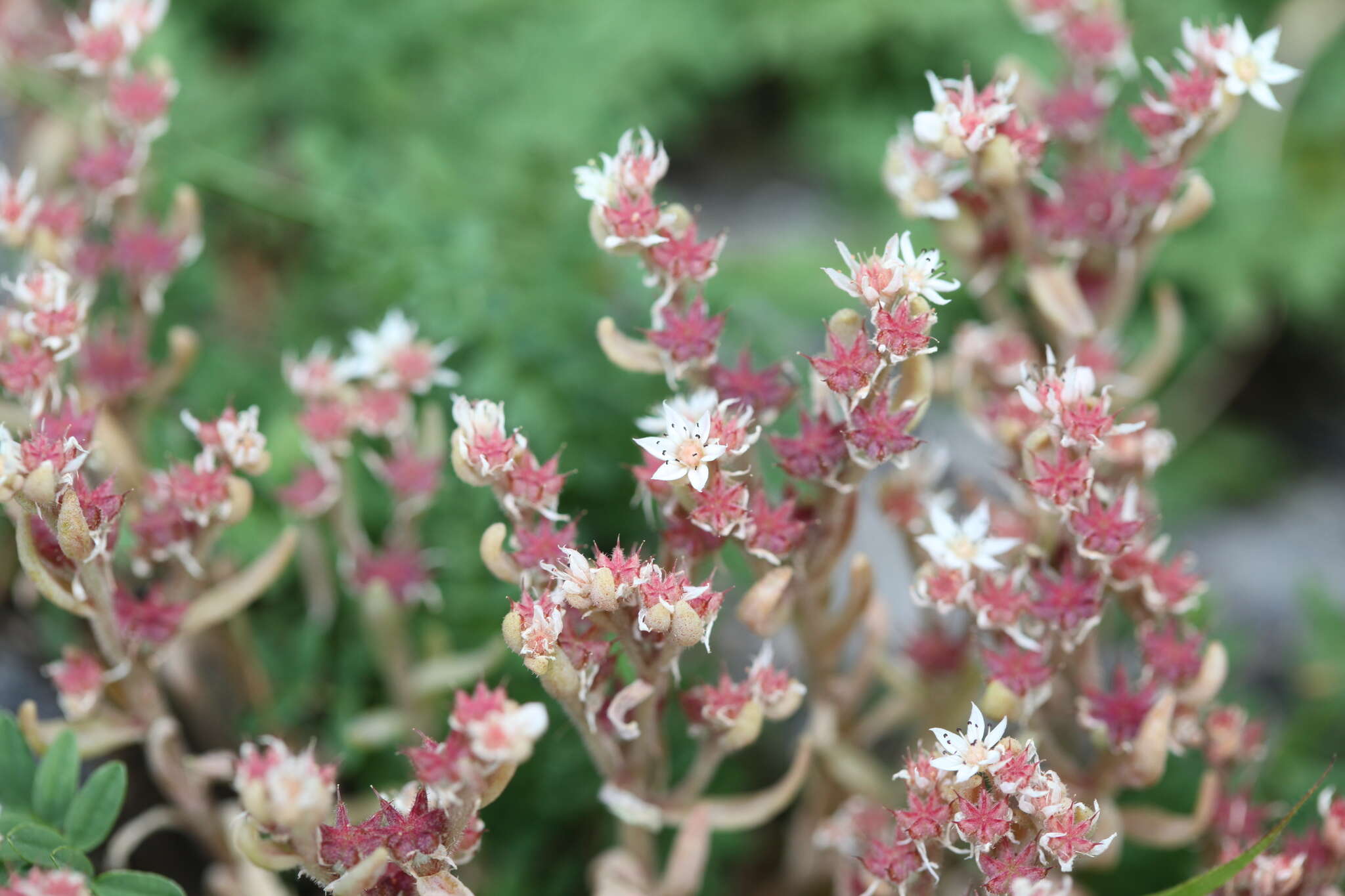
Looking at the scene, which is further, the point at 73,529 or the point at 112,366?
the point at 112,366

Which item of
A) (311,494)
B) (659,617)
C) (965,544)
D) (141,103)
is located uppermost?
(141,103)

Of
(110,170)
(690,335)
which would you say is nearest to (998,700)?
(690,335)

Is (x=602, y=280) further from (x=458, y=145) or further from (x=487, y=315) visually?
(x=458, y=145)

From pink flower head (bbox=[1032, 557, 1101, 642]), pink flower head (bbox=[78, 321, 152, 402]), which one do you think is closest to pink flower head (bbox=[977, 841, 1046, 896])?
pink flower head (bbox=[1032, 557, 1101, 642])

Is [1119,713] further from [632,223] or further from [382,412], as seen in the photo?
[382,412]

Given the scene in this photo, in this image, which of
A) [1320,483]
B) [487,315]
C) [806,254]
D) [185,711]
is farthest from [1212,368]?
[185,711]

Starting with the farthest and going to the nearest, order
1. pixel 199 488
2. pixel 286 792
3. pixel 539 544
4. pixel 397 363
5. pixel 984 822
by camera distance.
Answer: pixel 397 363
pixel 199 488
pixel 539 544
pixel 984 822
pixel 286 792
